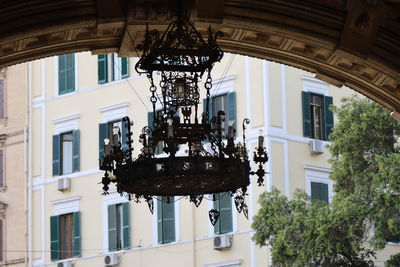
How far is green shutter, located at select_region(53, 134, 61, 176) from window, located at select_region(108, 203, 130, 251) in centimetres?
229

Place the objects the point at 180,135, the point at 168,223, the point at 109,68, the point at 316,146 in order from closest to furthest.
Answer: the point at 180,135 → the point at 316,146 → the point at 168,223 → the point at 109,68

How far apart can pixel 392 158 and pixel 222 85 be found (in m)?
7.79

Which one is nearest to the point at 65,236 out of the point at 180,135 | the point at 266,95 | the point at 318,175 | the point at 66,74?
the point at 66,74

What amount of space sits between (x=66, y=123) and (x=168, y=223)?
4.54 metres

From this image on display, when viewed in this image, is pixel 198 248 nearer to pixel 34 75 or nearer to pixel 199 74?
pixel 34 75

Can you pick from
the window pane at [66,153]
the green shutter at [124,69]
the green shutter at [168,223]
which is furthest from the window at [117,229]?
the green shutter at [124,69]

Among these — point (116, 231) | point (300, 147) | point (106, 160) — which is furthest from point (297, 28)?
point (116, 231)

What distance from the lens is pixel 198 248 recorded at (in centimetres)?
3181

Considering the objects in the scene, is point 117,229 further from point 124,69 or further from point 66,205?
point 124,69

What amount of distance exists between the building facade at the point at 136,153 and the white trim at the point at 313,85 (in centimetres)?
2

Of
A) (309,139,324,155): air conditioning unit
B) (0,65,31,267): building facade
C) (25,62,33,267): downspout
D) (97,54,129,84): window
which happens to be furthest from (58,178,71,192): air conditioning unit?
(309,139,324,155): air conditioning unit

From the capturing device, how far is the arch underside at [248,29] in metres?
12.6

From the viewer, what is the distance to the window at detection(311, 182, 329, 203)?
31.4 metres

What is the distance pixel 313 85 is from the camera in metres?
32.1
